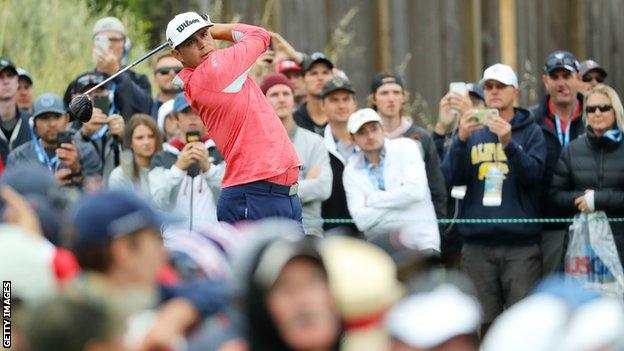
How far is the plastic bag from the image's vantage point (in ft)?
33.6

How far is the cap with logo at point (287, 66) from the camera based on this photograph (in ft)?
40.7

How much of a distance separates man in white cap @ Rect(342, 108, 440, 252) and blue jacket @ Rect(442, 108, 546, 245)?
32cm

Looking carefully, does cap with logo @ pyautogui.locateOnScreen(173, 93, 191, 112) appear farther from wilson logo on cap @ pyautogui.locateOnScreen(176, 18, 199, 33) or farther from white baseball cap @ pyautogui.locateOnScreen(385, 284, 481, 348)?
white baseball cap @ pyautogui.locateOnScreen(385, 284, 481, 348)

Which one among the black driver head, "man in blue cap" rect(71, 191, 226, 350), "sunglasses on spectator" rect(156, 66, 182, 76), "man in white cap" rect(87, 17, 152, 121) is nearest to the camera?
"man in blue cap" rect(71, 191, 226, 350)

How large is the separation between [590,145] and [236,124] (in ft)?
8.88

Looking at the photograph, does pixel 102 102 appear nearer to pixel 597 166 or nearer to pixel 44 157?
pixel 44 157

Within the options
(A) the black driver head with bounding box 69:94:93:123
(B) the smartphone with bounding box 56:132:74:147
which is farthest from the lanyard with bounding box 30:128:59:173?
(A) the black driver head with bounding box 69:94:93:123

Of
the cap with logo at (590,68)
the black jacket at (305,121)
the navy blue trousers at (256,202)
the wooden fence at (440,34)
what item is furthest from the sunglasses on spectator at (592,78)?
the navy blue trousers at (256,202)

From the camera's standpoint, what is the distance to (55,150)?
11.2 metres

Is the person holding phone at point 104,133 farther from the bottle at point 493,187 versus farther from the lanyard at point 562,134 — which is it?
the lanyard at point 562,134

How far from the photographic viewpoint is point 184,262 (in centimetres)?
527

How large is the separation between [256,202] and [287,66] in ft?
11.2

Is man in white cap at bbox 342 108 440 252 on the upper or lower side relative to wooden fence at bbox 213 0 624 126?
lower

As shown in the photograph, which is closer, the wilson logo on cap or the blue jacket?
the wilson logo on cap
